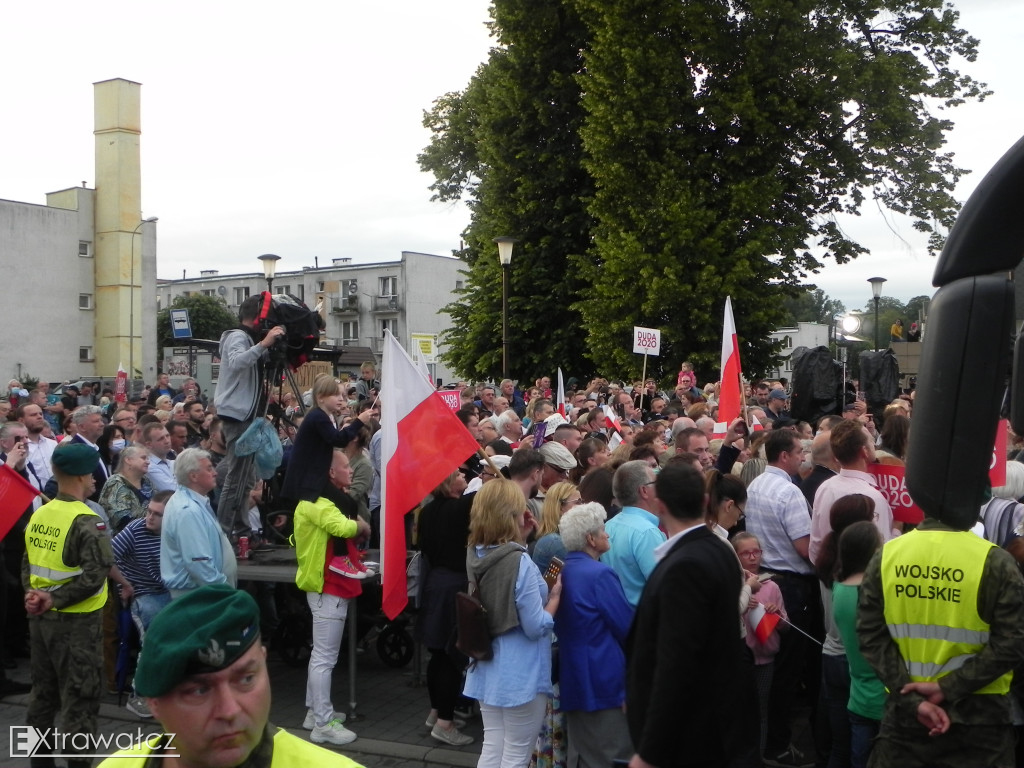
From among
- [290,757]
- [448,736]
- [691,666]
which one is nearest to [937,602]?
[691,666]

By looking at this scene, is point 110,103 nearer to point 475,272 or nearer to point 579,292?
point 475,272

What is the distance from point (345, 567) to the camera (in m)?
7.59

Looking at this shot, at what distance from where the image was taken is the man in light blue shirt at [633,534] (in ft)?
19.5

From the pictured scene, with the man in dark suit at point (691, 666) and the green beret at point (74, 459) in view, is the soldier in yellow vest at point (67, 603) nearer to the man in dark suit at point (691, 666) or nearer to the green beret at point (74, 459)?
the green beret at point (74, 459)

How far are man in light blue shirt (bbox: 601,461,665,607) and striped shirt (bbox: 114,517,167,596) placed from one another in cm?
352

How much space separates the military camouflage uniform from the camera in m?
6.45

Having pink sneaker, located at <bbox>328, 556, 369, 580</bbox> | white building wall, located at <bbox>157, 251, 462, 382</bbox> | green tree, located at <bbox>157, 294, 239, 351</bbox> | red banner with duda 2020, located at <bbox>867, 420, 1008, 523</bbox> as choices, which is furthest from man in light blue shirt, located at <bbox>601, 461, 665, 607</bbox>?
white building wall, located at <bbox>157, 251, 462, 382</bbox>

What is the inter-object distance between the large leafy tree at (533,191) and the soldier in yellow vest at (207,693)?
26.2 metres

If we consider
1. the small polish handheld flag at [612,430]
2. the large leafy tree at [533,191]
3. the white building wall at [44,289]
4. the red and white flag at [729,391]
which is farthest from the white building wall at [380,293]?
the red and white flag at [729,391]

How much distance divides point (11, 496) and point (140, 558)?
997 mm

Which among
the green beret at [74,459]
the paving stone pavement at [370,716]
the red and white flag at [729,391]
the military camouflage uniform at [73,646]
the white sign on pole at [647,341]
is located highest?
the white sign on pole at [647,341]

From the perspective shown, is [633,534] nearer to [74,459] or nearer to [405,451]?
[405,451]

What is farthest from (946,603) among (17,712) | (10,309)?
(10,309)

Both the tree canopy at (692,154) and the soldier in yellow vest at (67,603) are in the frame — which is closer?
the soldier in yellow vest at (67,603)
